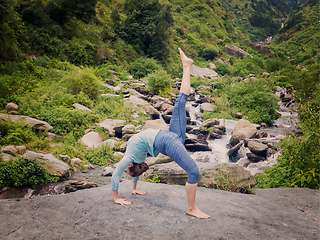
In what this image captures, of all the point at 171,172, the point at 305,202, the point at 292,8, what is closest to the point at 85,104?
the point at 171,172

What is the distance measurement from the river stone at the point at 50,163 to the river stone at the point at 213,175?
2533 millimetres

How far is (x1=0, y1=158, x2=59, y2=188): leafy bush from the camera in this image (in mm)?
4625

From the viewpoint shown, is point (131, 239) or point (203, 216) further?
point (203, 216)

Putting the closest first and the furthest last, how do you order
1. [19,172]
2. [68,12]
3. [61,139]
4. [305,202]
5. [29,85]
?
[305,202] < [19,172] < [61,139] < [29,85] < [68,12]

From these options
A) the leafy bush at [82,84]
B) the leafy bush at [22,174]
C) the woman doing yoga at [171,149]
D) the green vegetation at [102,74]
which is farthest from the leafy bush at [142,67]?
the woman doing yoga at [171,149]

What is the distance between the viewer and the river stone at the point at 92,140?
24.6ft

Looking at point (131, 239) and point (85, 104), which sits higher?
point (85, 104)

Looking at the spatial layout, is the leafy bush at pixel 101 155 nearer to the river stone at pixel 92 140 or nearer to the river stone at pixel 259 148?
the river stone at pixel 92 140

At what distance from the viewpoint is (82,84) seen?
10367mm

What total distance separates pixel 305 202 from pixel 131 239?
3.30 meters

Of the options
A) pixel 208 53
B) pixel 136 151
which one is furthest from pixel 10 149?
pixel 208 53

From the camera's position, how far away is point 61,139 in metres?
7.03

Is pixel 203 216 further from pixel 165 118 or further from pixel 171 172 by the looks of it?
pixel 165 118

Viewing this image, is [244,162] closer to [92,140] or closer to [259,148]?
[259,148]
